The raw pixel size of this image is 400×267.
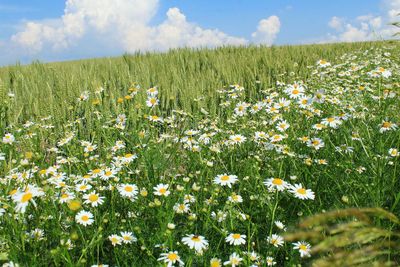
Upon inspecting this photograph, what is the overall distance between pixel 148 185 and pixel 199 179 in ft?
1.04

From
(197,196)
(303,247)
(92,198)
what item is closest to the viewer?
(303,247)

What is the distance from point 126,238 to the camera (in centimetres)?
181

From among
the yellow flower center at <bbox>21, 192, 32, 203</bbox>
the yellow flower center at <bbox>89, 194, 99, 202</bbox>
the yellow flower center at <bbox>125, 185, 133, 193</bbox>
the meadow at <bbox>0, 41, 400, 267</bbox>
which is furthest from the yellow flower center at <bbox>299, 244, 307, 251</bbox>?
the yellow flower center at <bbox>21, 192, 32, 203</bbox>

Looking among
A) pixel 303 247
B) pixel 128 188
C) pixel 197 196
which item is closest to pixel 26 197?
pixel 128 188

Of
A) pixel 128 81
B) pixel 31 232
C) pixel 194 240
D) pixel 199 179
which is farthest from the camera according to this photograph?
pixel 128 81

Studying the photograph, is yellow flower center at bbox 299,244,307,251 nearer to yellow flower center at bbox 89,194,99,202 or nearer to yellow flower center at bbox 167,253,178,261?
yellow flower center at bbox 167,253,178,261

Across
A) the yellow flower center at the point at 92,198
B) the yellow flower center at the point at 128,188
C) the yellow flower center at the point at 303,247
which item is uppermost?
the yellow flower center at the point at 128,188

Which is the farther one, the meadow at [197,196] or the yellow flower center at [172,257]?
the meadow at [197,196]

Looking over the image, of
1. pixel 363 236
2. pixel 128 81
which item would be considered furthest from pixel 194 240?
pixel 128 81

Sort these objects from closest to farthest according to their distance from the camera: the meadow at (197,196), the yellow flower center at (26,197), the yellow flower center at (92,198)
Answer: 1. the yellow flower center at (26,197)
2. the meadow at (197,196)
3. the yellow flower center at (92,198)

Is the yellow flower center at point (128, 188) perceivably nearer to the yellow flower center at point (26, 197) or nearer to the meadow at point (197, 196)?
the meadow at point (197, 196)

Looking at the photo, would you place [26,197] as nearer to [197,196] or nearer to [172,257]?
[172,257]

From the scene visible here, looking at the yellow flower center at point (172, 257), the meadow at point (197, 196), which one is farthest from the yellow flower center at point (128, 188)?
the yellow flower center at point (172, 257)

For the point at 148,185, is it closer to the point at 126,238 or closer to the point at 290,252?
the point at 126,238
